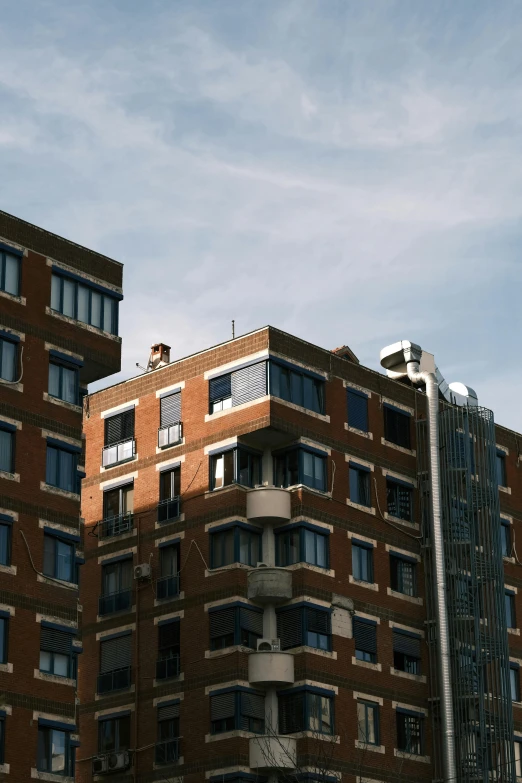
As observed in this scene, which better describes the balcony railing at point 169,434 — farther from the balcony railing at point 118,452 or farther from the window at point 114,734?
the window at point 114,734

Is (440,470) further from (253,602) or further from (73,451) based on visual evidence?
(73,451)

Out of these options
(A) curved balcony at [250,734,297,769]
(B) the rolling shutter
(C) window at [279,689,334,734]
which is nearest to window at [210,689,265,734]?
(A) curved balcony at [250,734,297,769]

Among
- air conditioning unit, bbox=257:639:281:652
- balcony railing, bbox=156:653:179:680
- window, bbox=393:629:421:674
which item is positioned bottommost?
balcony railing, bbox=156:653:179:680

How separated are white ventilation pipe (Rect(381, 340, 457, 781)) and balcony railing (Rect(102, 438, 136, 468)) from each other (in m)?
15.3

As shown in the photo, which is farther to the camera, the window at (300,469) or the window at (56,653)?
the window at (300,469)

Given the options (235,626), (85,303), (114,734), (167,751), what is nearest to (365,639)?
(235,626)

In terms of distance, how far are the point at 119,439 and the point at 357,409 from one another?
1262 centimetres

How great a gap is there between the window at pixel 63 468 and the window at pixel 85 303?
6.43m

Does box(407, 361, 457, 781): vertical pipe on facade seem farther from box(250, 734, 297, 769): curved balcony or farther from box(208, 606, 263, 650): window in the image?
box(208, 606, 263, 650): window

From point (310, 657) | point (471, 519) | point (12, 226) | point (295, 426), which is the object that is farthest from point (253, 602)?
point (12, 226)

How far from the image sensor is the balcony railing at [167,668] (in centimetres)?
8306

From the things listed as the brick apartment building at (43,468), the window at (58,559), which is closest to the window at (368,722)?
the brick apartment building at (43,468)

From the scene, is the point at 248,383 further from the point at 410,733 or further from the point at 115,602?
the point at 410,733

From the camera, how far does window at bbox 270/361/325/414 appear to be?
84.6m
